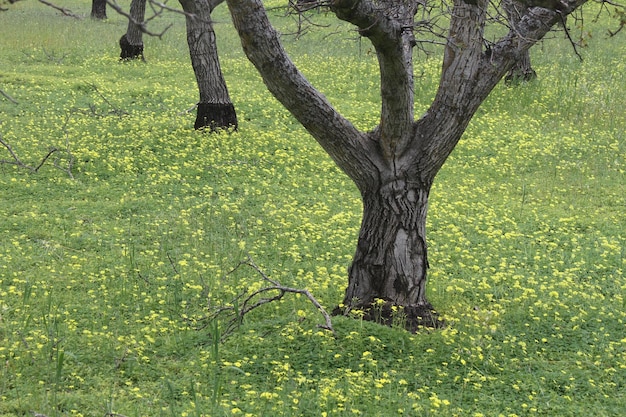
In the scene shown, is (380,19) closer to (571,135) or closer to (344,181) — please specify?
(344,181)

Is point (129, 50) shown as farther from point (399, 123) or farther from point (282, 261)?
point (399, 123)

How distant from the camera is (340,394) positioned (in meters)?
5.40

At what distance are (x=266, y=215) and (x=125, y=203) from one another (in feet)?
6.55

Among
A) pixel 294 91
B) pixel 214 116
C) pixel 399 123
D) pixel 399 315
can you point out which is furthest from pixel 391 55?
pixel 214 116

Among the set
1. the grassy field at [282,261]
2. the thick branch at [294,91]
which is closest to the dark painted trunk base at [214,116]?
the grassy field at [282,261]

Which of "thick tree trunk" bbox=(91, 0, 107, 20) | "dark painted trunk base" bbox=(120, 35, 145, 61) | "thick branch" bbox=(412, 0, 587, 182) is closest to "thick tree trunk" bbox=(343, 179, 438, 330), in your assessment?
"thick branch" bbox=(412, 0, 587, 182)

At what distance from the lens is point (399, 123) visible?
6496 mm

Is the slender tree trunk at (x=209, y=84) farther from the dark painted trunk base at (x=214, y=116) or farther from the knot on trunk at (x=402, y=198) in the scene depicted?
the knot on trunk at (x=402, y=198)

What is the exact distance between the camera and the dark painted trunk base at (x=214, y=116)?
13805 millimetres

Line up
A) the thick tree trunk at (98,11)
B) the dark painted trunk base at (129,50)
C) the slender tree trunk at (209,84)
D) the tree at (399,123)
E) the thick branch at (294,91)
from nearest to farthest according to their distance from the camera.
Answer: the thick branch at (294,91) → the tree at (399,123) → the slender tree trunk at (209,84) → the dark painted trunk base at (129,50) → the thick tree trunk at (98,11)

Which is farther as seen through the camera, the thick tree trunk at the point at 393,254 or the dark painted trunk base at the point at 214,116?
the dark painted trunk base at the point at 214,116

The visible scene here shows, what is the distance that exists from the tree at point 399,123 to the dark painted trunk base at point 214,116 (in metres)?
7.22

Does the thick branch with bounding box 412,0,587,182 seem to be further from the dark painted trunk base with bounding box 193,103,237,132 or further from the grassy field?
the dark painted trunk base with bounding box 193,103,237,132

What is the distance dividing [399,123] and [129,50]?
53.6ft
